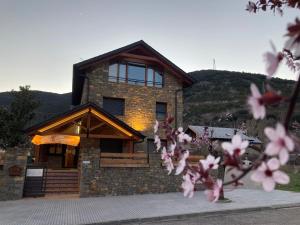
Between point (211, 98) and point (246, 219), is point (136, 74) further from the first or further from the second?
point (211, 98)

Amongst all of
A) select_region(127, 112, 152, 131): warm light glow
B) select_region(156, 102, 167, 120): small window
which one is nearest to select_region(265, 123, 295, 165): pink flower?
select_region(127, 112, 152, 131): warm light glow

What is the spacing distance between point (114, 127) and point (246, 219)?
30.6ft

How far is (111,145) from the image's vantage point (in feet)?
74.8

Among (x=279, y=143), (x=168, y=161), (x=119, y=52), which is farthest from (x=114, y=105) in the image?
(x=279, y=143)

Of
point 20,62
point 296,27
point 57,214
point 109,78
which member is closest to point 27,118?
point 20,62

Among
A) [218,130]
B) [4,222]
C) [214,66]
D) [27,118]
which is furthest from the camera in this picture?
[214,66]

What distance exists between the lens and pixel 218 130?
44125 mm

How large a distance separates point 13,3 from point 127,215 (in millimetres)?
16744

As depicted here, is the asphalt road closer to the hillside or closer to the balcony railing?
the balcony railing

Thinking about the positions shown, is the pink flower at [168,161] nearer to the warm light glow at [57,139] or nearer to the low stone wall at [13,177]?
the low stone wall at [13,177]

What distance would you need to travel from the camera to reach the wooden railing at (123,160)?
16.9m

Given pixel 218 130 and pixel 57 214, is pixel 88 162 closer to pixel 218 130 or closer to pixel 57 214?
pixel 57 214

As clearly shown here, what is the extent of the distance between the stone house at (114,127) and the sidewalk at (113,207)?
122 cm

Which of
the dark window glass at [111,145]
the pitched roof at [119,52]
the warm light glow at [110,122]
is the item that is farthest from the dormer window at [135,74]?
the warm light glow at [110,122]
